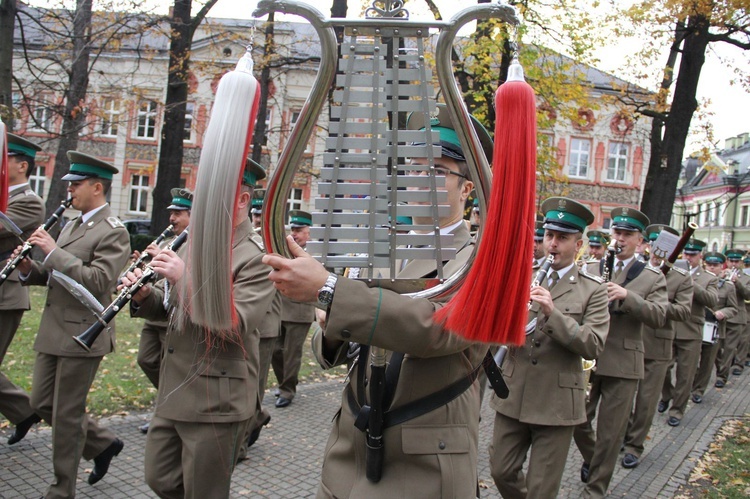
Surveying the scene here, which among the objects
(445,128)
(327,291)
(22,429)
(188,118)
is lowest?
(22,429)

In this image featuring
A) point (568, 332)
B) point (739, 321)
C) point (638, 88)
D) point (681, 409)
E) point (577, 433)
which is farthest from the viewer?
point (638, 88)

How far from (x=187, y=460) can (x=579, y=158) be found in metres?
39.0

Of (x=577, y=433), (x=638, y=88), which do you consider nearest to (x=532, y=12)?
(x=638, y=88)

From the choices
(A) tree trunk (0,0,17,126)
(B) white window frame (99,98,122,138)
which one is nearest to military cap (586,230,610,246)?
(A) tree trunk (0,0,17,126)

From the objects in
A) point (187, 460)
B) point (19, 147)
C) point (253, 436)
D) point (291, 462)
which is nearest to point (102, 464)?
point (253, 436)

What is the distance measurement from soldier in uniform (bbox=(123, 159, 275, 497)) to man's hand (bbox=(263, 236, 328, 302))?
4.89 feet

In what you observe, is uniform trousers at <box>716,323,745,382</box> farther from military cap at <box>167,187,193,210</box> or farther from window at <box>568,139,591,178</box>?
window at <box>568,139,591,178</box>

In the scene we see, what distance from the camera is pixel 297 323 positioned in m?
8.20

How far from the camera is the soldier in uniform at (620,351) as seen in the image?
574 centimetres

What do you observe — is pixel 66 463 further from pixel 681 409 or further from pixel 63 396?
pixel 681 409

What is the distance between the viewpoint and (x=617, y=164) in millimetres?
39562

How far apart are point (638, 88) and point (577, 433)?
13.9 m

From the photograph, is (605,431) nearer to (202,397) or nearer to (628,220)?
(628,220)

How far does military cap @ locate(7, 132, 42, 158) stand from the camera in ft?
18.8
